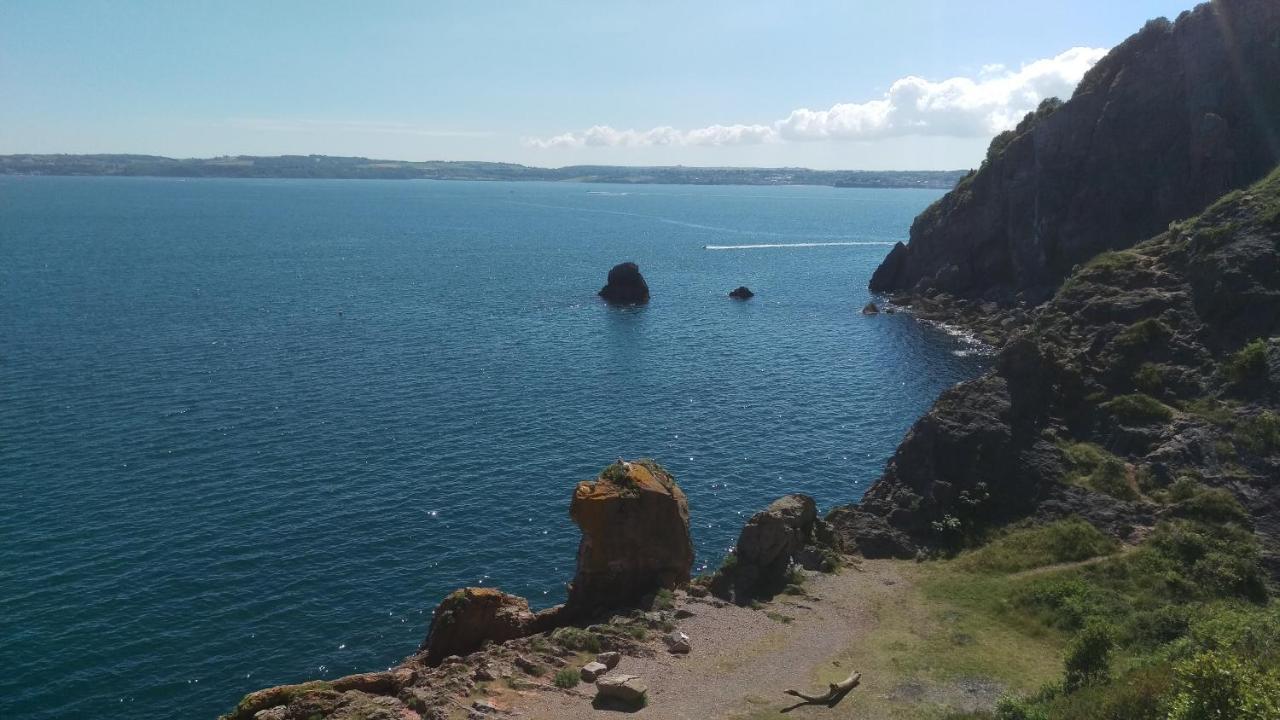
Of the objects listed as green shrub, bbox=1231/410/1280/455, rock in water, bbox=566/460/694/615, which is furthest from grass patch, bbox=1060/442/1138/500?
rock in water, bbox=566/460/694/615

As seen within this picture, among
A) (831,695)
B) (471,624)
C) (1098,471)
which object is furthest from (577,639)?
(1098,471)

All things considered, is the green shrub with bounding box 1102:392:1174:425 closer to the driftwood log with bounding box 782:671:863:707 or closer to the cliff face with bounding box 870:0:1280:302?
the driftwood log with bounding box 782:671:863:707

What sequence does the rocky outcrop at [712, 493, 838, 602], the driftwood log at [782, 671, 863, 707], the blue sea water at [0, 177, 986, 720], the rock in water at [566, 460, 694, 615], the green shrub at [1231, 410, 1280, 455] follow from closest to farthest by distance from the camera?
the driftwood log at [782, 671, 863, 707], the rock in water at [566, 460, 694, 615], the rocky outcrop at [712, 493, 838, 602], the blue sea water at [0, 177, 986, 720], the green shrub at [1231, 410, 1280, 455]

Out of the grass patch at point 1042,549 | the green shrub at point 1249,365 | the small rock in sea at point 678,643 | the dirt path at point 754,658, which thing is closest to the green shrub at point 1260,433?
the green shrub at point 1249,365

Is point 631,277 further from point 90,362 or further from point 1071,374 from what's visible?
point 1071,374

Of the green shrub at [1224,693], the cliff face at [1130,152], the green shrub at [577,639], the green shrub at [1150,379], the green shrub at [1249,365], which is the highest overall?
the cliff face at [1130,152]

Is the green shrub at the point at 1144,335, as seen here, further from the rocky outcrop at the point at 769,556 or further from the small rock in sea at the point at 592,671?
the small rock in sea at the point at 592,671

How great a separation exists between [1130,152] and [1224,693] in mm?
106360

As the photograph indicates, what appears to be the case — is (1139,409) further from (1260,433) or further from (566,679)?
(566,679)

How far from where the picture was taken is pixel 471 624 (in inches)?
1596

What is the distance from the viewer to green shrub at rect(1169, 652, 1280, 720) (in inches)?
747

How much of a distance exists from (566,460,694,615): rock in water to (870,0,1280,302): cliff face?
274 ft

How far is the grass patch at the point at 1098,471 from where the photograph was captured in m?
48.4

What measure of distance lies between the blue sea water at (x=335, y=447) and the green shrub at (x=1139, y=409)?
1724 centimetres
